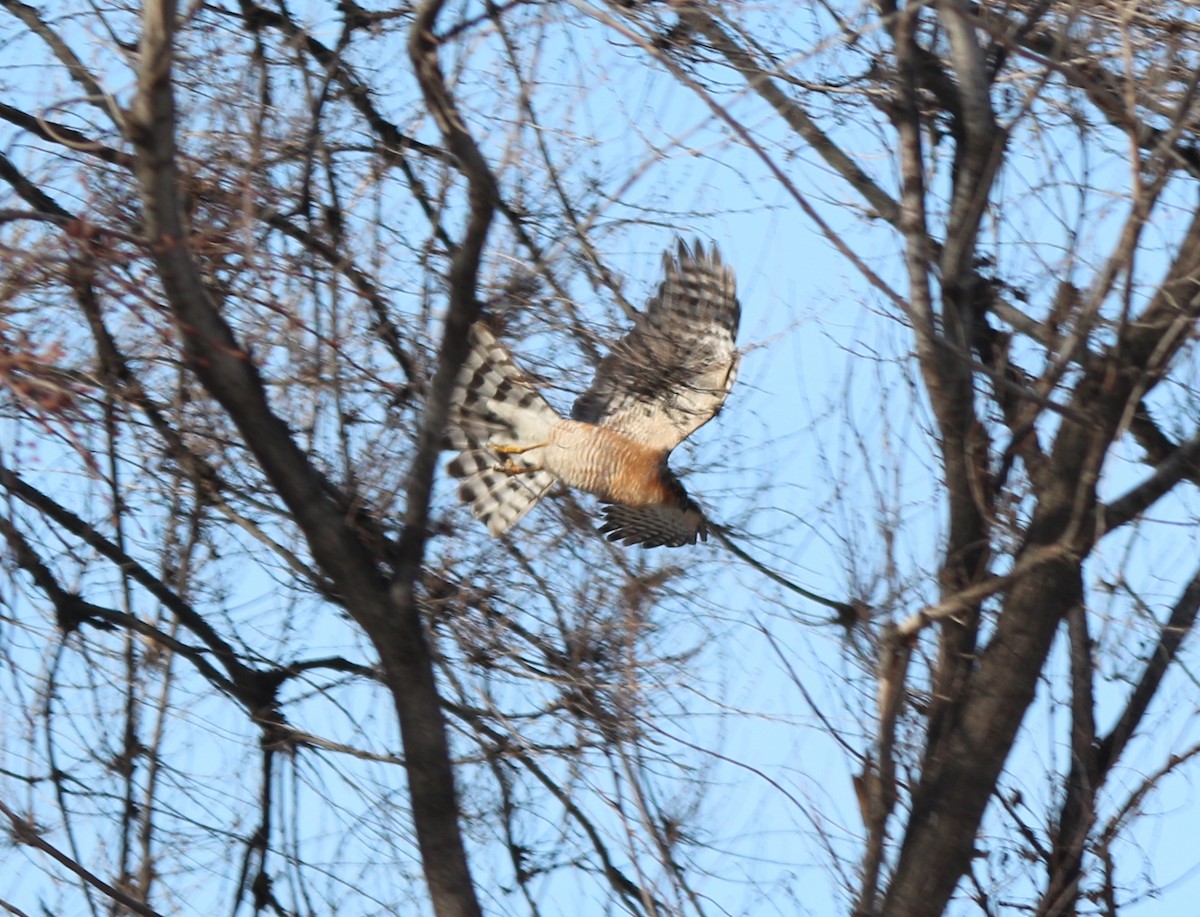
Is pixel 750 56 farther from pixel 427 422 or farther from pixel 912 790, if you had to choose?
pixel 912 790

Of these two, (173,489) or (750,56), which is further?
(173,489)

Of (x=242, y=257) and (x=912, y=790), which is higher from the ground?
(x=242, y=257)

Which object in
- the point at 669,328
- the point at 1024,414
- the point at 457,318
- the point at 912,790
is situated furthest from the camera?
the point at 669,328

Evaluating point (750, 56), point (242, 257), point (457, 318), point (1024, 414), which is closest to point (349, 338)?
point (242, 257)

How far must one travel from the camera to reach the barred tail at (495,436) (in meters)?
6.08

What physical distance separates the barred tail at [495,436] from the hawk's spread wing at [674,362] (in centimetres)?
40

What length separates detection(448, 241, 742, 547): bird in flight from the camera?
529 cm

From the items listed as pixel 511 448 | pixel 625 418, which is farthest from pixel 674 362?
pixel 511 448

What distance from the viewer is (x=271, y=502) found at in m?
5.60

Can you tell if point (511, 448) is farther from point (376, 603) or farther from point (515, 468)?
point (376, 603)

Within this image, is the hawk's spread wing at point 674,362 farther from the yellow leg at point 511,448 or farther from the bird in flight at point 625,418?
the yellow leg at point 511,448

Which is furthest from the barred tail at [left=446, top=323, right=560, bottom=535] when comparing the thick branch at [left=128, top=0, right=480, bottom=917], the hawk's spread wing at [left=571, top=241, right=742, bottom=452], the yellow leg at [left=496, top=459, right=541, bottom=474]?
the thick branch at [left=128, top=0, right=480, bottom=917]

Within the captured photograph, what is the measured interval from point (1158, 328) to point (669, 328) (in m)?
1.54

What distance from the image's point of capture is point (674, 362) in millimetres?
5281
